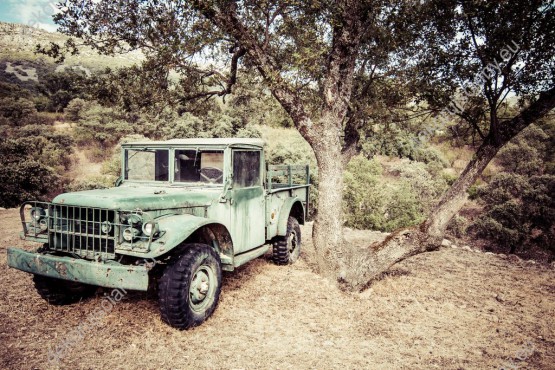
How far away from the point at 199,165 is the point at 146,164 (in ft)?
2.83

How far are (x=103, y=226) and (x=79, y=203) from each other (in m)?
0.37

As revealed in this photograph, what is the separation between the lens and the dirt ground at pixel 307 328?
3.28m

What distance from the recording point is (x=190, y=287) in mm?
3699

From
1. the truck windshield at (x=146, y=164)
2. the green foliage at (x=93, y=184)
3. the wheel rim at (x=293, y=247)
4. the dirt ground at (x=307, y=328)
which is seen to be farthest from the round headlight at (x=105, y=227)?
the green foliage at (x=93, y=184)

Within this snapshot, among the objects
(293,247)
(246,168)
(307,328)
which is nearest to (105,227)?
(246,168)

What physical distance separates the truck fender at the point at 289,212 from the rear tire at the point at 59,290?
2.99 metres

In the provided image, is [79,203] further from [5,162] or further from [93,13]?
[5,162]

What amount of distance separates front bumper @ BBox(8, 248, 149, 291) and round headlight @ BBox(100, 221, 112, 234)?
0.32 meters

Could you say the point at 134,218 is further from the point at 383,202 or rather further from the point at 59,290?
the point at 383,202

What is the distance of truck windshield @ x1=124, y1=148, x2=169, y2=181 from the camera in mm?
4891

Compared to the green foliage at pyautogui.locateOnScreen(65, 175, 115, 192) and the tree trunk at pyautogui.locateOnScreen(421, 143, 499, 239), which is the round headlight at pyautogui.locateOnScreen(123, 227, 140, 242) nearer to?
the tree trunk at pyautogui.locateOnScreen(421, 143, 499, 239)

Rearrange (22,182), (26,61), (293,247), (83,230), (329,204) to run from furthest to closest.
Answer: (26,61), (22,182), (293,247), (329,204), (83,230)

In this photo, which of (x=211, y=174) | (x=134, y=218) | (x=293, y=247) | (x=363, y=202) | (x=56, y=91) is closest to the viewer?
(x=134, y=218)

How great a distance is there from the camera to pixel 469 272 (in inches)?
245
